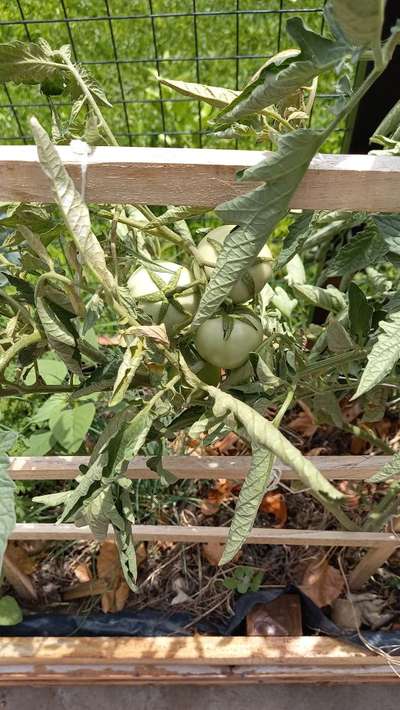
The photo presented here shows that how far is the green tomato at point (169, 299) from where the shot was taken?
2.31ft

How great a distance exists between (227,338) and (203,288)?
0.19 ft

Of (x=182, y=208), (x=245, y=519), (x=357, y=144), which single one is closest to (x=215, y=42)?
(x=357, y=144)

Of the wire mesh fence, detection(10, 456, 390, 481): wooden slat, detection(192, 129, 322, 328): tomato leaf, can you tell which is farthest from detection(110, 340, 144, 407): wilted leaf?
the wire mesh fence

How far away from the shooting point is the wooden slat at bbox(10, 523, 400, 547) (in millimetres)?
1092

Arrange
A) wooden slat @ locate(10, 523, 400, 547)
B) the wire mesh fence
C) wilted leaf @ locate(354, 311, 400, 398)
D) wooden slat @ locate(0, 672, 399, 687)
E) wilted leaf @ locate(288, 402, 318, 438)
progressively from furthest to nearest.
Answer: the wire mesh fence, wilted leaf @ locate(288, 402, 318, 438), wooden slat @ locate(0, 672, 399, 687), wooden slat @ locate(10, 523, 400, 547), wilted leaf @ locate(354, 311, 400, 398)

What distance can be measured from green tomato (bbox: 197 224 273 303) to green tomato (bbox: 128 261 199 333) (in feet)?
0.09

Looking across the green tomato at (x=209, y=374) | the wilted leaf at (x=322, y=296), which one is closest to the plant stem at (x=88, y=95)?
the green tomato at (x=209, y=374)

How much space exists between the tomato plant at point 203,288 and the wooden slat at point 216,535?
0.95ft

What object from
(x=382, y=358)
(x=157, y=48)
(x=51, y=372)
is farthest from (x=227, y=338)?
(x=157, y=48)

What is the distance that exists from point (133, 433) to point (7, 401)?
2.76ft

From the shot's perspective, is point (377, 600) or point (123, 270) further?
point (377, 600)

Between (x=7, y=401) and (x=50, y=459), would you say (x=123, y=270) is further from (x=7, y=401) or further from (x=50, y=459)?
(x=7, y=401)

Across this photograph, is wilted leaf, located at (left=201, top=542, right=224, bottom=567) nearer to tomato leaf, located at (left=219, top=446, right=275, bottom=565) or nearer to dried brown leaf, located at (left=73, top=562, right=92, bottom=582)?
dried brown leaf, located at (left=73, top=562, right=92, bottom=582)

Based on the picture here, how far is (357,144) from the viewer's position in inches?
48.9
